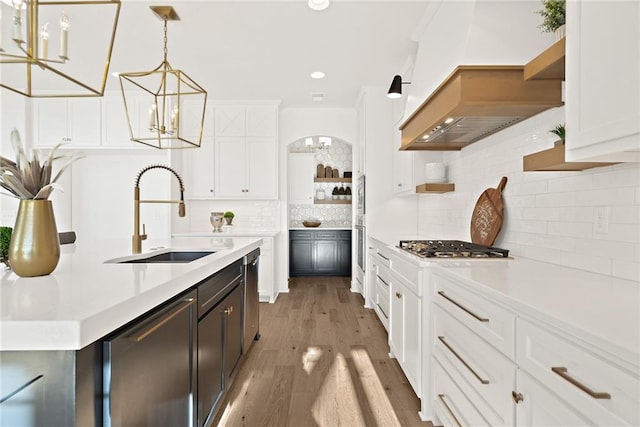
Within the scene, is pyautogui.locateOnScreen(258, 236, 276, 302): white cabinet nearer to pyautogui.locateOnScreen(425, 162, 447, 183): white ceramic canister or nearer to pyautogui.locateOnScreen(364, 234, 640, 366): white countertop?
pyautogui.locateOnScreen(425, 162, 447, 183): white ceramic canister

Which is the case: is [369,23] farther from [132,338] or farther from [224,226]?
[224,226]

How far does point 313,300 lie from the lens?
464 cm

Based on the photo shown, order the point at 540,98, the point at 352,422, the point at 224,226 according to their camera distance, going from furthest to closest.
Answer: the point at 224,226, the point at 352,422, the point at 540,98

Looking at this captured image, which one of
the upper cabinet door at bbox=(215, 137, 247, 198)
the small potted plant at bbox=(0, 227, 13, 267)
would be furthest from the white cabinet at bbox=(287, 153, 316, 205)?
the small potted plant at bbox=(0, 227, 13, 267)

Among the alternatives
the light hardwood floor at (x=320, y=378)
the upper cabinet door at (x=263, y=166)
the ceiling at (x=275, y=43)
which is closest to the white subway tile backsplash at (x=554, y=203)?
the light hardwood floor at (x=320, y=378)

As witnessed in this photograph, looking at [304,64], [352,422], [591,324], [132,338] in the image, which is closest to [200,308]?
[132,338]

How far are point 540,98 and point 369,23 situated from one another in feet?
5.55

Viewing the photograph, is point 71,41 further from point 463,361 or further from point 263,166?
point 463,361

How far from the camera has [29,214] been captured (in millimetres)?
1112

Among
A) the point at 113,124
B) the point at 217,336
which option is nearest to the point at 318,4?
the point at 217,336

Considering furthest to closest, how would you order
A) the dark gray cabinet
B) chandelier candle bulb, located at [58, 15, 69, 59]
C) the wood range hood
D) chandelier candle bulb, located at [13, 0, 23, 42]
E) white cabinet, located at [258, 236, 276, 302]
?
the dark gray cabinet, white cabinet, located at [258, 236, 276, 302], the wood range hood, chandelier candle bulb, located at [58, 15, 69, 59], chandelier candle bulb, located at [13, 0, 23, 42]

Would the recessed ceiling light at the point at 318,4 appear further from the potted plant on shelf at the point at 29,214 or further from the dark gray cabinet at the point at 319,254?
the dark gray cabinet at the point at 319,254

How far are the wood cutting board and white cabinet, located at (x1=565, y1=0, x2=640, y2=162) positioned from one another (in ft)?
3.80

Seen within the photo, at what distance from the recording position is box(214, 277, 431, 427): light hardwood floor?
6.52 ft
